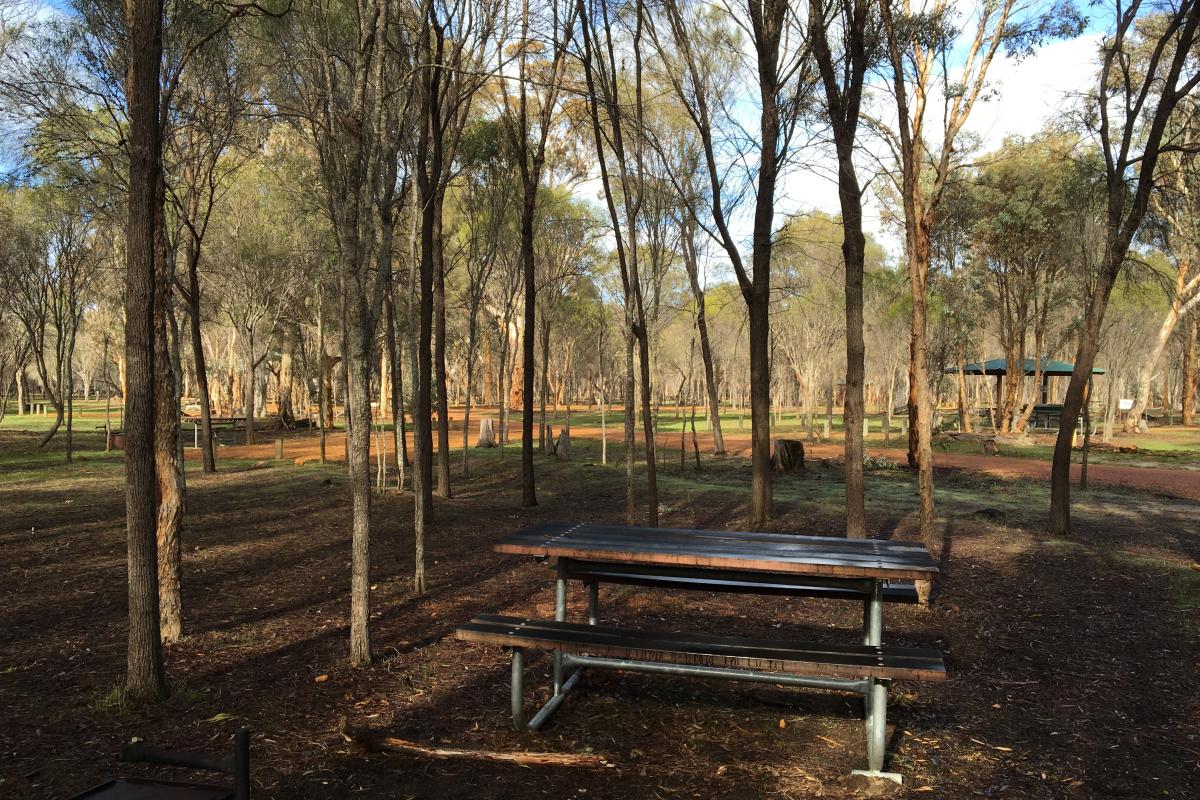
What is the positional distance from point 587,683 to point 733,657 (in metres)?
1.58

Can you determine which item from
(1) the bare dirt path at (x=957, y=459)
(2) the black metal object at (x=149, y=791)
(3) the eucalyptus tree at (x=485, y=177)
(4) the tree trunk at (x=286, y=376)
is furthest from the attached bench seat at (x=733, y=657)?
(4) the tree trunk at (x=286, y=376)

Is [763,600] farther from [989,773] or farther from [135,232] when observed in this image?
[135,232]

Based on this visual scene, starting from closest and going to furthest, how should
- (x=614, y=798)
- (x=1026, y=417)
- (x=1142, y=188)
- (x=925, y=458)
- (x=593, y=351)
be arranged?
1. (x=614, y=798)
2. (x=925, y=458)
3. (x=1142, y=188)
4. (x=1026, y=417)
5. (x=593, y=351)

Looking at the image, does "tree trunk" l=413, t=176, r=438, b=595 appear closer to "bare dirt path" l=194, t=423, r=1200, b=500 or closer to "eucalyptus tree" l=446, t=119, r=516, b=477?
"eucalyptus tree" l=446, t=119, r=516, b=477

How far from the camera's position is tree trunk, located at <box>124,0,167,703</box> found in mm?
3738

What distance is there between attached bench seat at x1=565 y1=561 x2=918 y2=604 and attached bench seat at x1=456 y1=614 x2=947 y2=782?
0.51 metres

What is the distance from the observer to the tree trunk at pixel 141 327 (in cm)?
374

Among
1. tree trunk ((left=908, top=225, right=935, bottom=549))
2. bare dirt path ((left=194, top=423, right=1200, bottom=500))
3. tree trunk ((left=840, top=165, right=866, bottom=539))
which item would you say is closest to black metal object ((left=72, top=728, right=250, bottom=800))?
tree trunk ((left=840, top=165, right=866, bottom=539))

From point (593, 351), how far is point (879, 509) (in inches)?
1765

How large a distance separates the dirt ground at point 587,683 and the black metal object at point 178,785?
1.65m

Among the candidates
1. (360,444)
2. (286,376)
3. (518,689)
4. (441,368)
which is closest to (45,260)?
(441,368)

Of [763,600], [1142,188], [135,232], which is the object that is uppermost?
[1142,188]

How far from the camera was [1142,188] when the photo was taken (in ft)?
26.7

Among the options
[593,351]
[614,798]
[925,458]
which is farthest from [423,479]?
[593,351]
